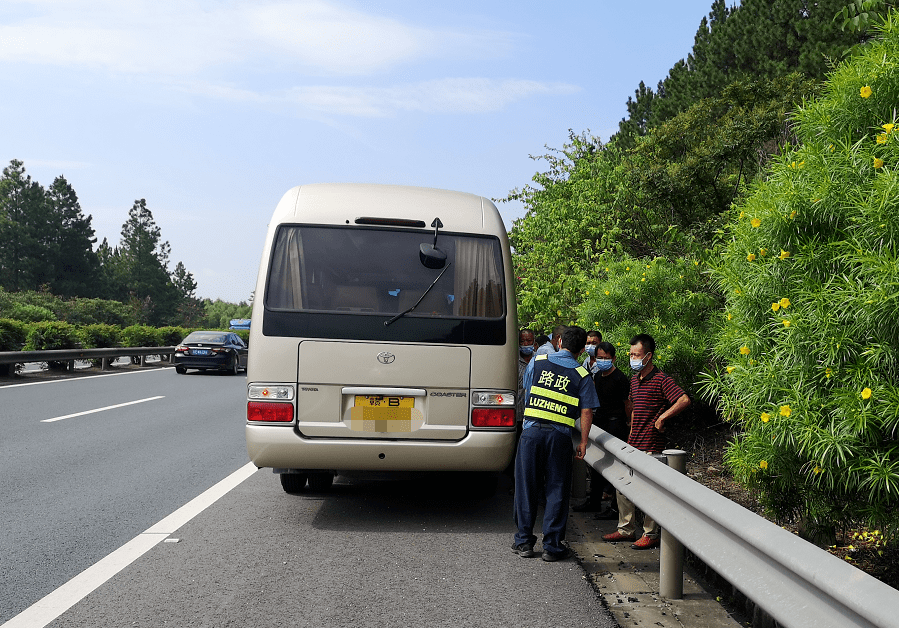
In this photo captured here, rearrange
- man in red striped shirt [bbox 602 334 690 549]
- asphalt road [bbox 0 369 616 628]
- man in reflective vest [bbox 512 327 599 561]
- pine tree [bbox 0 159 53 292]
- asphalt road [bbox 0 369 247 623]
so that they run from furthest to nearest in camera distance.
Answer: pine tree [bbox 0 159 53 292] < man in red striped shirt [bbox 602 334 690 549] < man in reflective vest [bbox 512 327 599 561] < asphalt road [bbox 0 369 247 623] < asphalt road [bbox 0 369 616 628]

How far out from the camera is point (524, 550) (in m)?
5.79

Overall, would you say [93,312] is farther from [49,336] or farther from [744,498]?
[744,498]

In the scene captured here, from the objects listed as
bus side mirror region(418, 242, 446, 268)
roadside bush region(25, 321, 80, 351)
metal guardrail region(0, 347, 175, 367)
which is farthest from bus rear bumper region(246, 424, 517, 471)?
roadside bush region(25, 321, 80, 351)

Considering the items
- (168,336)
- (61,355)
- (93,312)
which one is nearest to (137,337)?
(168,336)

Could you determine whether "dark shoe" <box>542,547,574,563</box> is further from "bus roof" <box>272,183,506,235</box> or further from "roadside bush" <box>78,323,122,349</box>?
"roadside bush" <box>78,323,122,349</box>

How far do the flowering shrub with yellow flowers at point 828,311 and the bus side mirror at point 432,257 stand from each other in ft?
7.97

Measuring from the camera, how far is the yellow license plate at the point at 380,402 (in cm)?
652

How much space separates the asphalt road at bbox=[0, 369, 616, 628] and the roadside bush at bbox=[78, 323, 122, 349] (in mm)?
21223

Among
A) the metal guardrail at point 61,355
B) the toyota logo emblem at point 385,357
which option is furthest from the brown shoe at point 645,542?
the metal guardrail at point 61,355

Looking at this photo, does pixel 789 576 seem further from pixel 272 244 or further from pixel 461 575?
Answer: pixel 272 244

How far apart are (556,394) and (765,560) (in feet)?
8.76

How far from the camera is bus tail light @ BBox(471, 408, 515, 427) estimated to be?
660cm

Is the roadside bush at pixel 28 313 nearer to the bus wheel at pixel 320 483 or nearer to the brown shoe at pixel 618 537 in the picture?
the bus wheel at pixel 320 483

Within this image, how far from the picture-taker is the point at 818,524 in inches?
204
